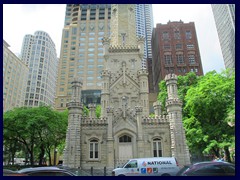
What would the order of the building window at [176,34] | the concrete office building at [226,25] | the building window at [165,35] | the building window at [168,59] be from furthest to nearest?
the concrete office building at [226,25], the building window at [165,35], the building window at [176,34], the building window at [168,59]

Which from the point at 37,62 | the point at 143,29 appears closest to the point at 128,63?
the point at 37,62

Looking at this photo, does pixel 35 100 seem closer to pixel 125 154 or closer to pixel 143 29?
pixel 125 154

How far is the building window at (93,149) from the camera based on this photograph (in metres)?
25.6

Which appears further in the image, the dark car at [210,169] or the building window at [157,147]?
the building window at [157,147]

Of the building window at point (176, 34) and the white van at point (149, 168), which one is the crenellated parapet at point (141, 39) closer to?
the white van at point (149, 168)

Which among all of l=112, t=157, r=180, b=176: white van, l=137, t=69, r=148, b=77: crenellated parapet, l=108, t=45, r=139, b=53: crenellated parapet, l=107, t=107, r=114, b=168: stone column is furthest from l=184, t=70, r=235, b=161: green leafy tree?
l=108, t=45, r=139, b=53: crenellated parapet

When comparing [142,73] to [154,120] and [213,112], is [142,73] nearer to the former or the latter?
[154,120]

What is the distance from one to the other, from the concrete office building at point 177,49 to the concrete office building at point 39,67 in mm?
65775

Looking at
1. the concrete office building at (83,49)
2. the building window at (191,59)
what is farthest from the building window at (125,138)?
the building window at (191,59)

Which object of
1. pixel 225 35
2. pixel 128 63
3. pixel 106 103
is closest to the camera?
pixel 106 103

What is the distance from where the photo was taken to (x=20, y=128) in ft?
97.2

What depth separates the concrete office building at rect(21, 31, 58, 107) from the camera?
110250 millimetres

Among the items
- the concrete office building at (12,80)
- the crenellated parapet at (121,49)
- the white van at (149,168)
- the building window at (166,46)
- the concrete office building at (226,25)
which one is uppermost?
the concrete office building at (226,25)

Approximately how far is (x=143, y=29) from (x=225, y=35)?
96411 mm
